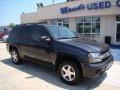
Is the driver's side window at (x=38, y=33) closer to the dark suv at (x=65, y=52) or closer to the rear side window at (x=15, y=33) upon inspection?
the dark suv at (x=65, y=52)

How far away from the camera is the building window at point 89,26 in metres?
19.0

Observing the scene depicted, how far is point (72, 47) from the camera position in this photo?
5.21 meters

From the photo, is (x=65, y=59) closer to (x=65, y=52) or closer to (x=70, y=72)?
(x=65, y=52)

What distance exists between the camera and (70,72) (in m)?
5.30

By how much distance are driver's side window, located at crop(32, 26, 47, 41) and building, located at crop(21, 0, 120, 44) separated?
11733mm

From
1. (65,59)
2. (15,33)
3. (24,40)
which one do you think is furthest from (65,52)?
(15,33)

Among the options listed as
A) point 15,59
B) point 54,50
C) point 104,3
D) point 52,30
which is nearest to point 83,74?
point 54,50

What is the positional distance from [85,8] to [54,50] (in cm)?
1420

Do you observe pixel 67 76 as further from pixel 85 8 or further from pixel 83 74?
pixel 85 8

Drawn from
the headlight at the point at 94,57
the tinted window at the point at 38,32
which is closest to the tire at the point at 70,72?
the headlight at the point at 94,57

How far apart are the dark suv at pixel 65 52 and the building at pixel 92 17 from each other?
38.1ft

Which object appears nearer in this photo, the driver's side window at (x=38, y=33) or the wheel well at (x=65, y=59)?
the wheel well at (x=65, y=59)

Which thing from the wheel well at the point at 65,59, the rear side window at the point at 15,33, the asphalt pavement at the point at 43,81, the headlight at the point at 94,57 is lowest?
the asphalt pavement at the point at 43,81

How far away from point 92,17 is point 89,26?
3.65 feet
